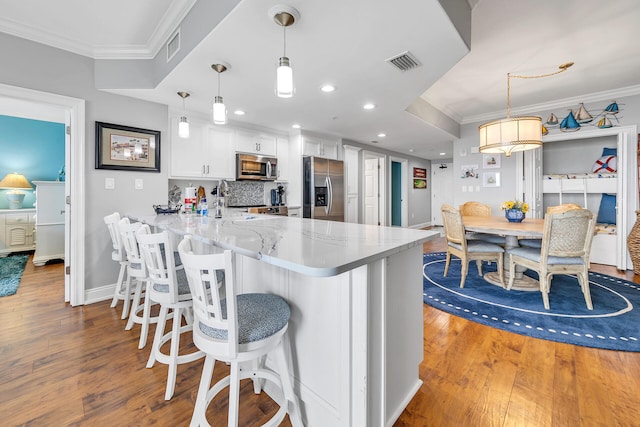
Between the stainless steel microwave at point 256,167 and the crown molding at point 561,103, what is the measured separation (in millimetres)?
3734

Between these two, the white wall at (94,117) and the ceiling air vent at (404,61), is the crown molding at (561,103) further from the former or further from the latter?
the white wall at (94,117)

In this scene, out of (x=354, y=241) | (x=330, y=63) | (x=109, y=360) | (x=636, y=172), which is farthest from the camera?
(x=636, y=172)

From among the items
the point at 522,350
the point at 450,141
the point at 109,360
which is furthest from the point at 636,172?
the point at 109,360

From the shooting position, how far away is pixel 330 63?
2.25 m

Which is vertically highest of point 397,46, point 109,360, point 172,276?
point 397,46

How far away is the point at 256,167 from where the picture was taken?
13.7 feet

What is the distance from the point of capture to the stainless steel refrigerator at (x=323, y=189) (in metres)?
4.59

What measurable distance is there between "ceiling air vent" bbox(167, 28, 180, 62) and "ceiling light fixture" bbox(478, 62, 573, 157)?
3.35m

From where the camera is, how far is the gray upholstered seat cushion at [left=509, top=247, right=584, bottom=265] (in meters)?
2.48

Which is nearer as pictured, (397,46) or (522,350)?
(522,350)

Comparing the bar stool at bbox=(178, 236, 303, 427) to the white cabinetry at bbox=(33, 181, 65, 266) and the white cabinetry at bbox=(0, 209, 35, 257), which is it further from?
the white cabinetry at bbox=(0, 209, 35, 257)

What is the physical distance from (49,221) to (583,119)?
828 centimetres

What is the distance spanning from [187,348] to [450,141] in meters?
5.72

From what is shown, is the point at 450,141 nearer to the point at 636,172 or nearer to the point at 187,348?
the point at 636,172
